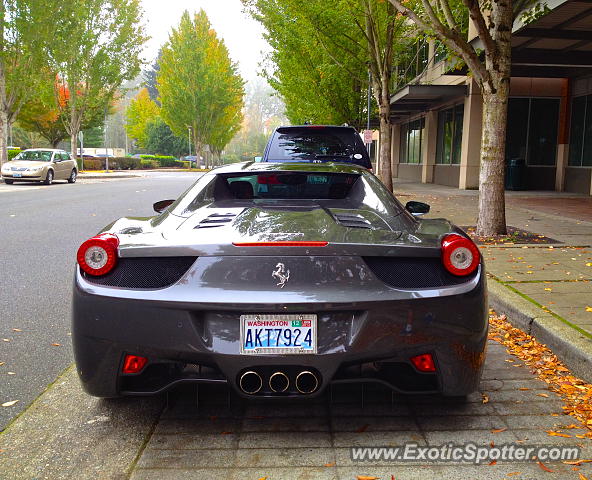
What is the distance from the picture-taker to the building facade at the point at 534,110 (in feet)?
56.6

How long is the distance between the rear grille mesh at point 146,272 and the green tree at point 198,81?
6203 cm

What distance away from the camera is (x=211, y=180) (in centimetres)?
402

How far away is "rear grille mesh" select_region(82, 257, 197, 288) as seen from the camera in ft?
9.14

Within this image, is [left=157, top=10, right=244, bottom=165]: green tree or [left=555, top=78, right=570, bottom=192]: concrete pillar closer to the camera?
[left=555, top=78, right=570, bottom=192]: concrete pillar

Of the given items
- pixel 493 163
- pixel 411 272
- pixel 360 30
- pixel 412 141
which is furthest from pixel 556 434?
pixel 412 141

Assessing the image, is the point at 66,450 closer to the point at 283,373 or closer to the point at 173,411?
the point at 173,411

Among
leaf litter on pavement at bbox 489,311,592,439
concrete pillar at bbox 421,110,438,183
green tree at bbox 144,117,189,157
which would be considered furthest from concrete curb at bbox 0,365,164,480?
green tree at bbox 144,117,189,157

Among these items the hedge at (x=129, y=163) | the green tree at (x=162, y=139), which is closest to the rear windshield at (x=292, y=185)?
the hedge at (x=129, y=163)

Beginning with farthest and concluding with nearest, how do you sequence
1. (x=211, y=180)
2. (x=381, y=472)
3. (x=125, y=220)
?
(x=211, y=180) → (x=125, y=220) → (x=381, y=472)

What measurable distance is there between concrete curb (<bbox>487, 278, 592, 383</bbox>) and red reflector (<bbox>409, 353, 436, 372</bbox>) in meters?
1.43

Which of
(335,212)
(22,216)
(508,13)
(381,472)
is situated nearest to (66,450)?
(381,472)

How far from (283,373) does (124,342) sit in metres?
0.75

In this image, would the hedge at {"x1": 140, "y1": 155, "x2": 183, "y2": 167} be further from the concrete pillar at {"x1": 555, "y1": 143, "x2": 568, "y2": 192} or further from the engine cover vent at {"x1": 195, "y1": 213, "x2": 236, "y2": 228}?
the engine cover vent at {"x1": 195, "y1": 213, "x2": 236, "y2": 228}

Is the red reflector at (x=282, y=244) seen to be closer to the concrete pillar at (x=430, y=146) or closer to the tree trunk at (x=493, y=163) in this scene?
the tree trunk at (x=493, y=163)
